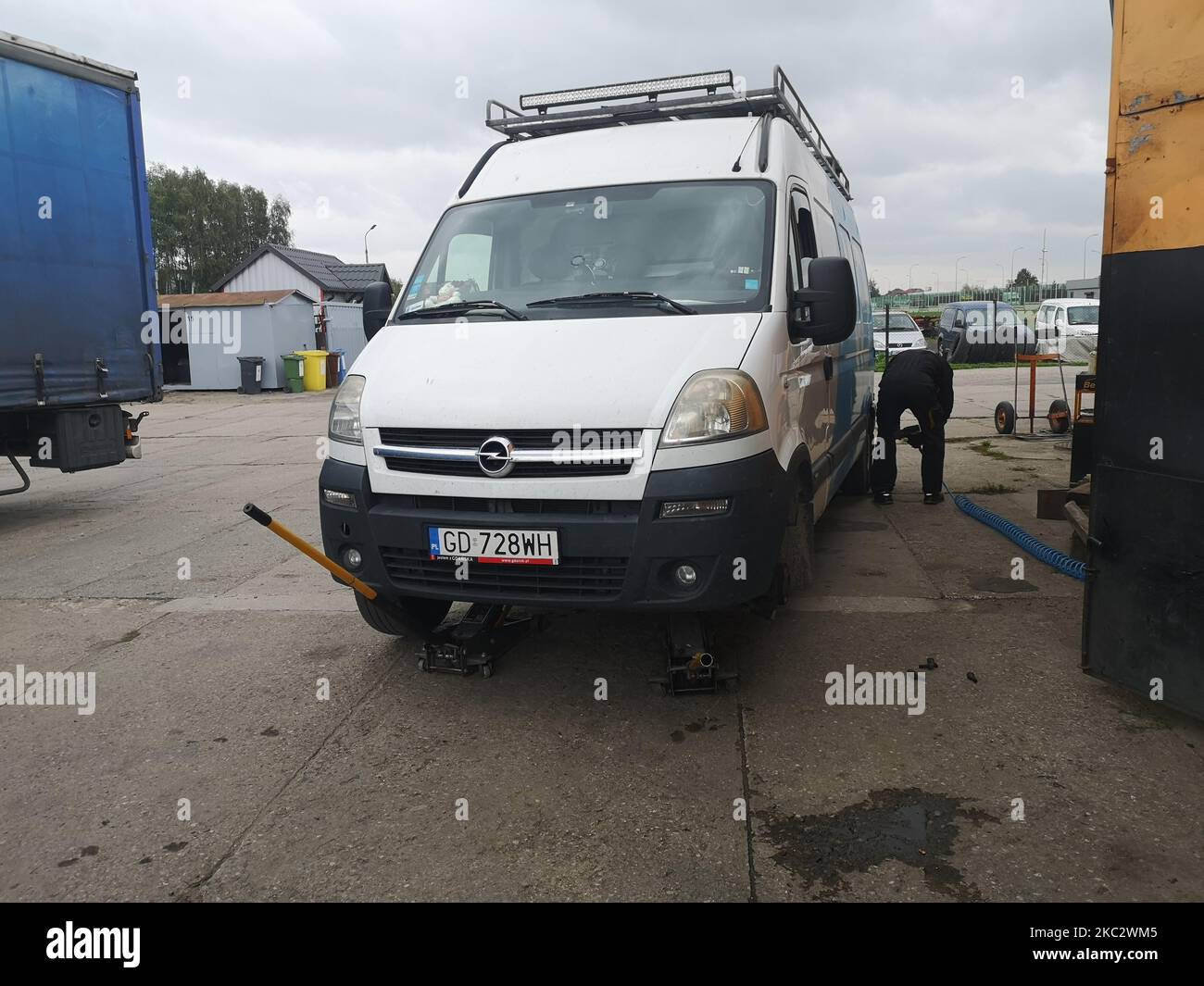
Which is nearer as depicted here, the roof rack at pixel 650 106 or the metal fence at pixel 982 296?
the roof rack at pixel 650 106

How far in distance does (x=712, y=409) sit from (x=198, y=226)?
74118mm

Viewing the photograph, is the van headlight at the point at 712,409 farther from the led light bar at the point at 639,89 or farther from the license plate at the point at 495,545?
the led light bar at the point at 639,89

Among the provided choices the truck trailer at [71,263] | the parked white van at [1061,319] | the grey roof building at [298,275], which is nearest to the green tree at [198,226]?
the grey roof building at [298,275]

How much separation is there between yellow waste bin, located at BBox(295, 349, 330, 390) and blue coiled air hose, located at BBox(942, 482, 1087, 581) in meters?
22.3

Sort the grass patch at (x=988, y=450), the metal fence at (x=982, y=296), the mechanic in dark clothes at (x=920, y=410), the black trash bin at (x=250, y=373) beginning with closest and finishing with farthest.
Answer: the mechanic in dark clothes at (x=920, y=410) < the grass patch at (x=988, y=450) < the black trash bin at (x=250, y=373) < the metal fence at (x=982, y=296)

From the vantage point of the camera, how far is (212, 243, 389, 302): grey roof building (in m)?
35.8

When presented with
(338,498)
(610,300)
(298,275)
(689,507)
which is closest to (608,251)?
(610,300)

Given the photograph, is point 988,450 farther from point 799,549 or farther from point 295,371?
point 295,371

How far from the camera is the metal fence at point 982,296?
39625 mm

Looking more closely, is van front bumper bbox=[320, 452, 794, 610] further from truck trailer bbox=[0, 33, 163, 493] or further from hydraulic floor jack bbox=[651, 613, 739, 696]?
truck trailer bbox=[0, 33, 163, 493]

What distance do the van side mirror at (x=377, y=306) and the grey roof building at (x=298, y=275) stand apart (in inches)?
1246

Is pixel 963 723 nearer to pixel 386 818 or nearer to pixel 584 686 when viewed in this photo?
pixel 584 686

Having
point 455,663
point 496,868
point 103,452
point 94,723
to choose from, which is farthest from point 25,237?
point 496,868
